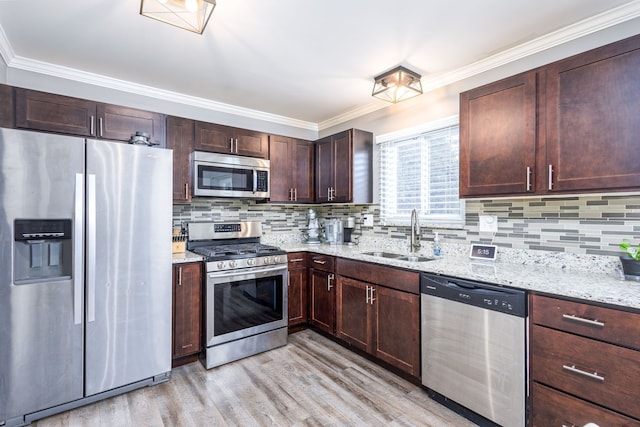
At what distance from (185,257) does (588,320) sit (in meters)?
2.70

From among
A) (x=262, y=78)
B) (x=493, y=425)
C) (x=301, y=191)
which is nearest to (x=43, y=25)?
(x=262, y=78)

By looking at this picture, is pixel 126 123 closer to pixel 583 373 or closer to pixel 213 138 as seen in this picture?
pixel 213 138

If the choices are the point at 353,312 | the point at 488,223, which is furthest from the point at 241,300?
the point at 488,223

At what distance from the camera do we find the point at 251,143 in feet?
10.8

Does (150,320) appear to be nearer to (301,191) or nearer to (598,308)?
(301,191)

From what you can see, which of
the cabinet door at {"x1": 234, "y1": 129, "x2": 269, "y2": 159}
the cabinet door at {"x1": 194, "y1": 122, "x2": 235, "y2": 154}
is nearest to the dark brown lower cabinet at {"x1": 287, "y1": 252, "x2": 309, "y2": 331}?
the cabinet door at {"x1": 234, "y1": 129, "x2": 269, "y2": 159}

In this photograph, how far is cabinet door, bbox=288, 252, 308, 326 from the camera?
10.5ft

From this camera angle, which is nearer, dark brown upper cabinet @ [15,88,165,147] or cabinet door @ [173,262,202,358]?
dark brown upper cabinet @ [15,88,165,147]

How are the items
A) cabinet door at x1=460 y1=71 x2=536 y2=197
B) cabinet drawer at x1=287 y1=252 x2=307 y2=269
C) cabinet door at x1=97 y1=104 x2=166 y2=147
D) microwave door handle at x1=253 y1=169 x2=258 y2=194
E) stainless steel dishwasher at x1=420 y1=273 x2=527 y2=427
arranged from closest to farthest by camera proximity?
stainless steel dishwasher at x1=420 y1=273 x2=527 y2=427, cabinet door at x1=460 y1=71 x2=536 y2=197, cabinet door at x1=97 y1=104 x2=166 y2=147, cabinet drawer at x1=287 y1=252 x2=307 y2=269, microwave door handle at x1=253 y1=169 x2=258 y2=194

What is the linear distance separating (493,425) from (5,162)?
10.7ft

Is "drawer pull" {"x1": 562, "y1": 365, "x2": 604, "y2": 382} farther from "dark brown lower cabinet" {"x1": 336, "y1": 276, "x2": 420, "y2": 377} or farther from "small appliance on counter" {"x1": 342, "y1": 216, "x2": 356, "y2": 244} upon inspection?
"small appliance on counter" {"x1": 342, "y1": 216, "x2": 356, "y2": 244}

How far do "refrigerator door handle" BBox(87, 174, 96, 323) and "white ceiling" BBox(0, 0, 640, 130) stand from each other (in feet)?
3.28

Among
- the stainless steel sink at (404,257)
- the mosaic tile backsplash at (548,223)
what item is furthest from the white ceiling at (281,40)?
the stainless steel sink at (404,257)

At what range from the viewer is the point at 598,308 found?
1.43 metres
